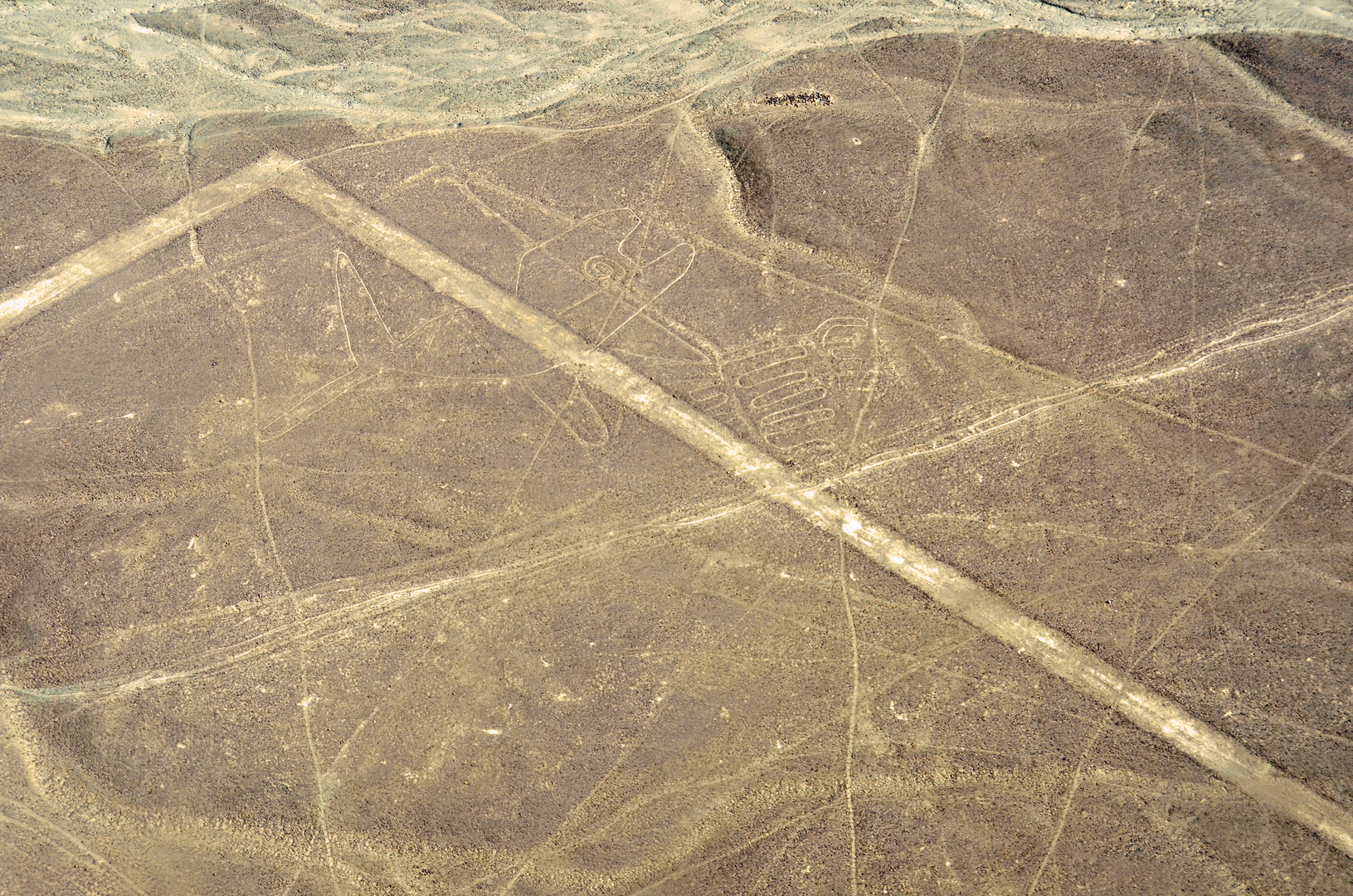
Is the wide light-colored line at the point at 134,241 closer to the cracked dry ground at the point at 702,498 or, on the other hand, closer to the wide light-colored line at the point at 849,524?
the cracked dry ground at the point at 702,498

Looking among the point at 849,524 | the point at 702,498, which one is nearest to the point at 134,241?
the point at 702,498

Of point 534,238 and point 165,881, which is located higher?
point 534,238

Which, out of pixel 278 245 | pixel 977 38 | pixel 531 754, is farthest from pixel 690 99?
pixel 531 754

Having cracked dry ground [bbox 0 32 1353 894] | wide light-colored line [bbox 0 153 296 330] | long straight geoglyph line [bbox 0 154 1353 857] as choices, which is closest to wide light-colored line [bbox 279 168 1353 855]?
long straight geoglyph line [bbox 0 154 1353 857]

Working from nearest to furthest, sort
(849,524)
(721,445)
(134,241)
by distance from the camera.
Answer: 1. (849,524)
2. (721,445)
3. (134,241)

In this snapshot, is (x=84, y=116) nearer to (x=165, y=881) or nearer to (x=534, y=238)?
(x=534, y=238)

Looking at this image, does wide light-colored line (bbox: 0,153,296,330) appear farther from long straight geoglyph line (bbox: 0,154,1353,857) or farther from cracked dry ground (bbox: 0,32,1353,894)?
cracked dry ground (bbox: 0,32,1353,894)

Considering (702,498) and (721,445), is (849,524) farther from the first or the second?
(721,445)
